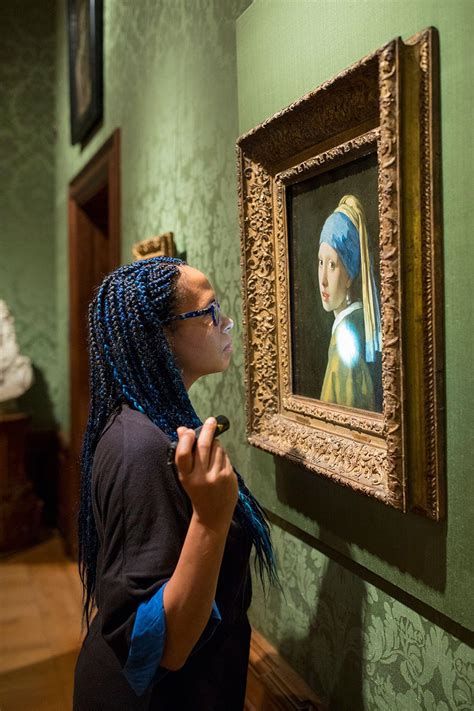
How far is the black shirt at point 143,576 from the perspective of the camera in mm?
1085

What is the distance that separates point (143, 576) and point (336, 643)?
72 cm

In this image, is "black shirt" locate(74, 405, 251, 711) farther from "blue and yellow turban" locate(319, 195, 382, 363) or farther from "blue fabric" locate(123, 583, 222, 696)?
"blue and yellow turban" locate(319, 195, 382, 363)

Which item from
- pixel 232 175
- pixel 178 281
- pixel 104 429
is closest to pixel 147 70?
pixel 232 175

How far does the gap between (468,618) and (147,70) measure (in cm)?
260

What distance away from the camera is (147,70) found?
288cm

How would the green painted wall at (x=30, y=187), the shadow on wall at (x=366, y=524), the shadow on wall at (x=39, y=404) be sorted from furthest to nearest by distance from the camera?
the shadow on wall at (x=39, y=404), the green painted wall at (x=30, y=187), the shadow on wall at (x=366, y=524)

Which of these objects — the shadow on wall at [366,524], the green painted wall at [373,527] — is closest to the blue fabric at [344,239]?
the green painted wall at [373,527]

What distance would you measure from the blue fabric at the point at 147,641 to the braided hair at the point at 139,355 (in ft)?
1.03

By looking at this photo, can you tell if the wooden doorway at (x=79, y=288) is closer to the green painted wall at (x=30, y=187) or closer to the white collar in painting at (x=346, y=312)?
the green painted wall at (x=30, y=187)

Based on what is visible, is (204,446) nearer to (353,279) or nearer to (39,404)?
(353,279)

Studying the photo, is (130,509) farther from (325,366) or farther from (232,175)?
(232,175)

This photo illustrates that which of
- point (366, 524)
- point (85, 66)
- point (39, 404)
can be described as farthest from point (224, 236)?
point (39, 404)

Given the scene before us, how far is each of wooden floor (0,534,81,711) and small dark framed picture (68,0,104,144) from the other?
283cm

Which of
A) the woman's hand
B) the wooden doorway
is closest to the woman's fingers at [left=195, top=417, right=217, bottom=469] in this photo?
the woman's hand
